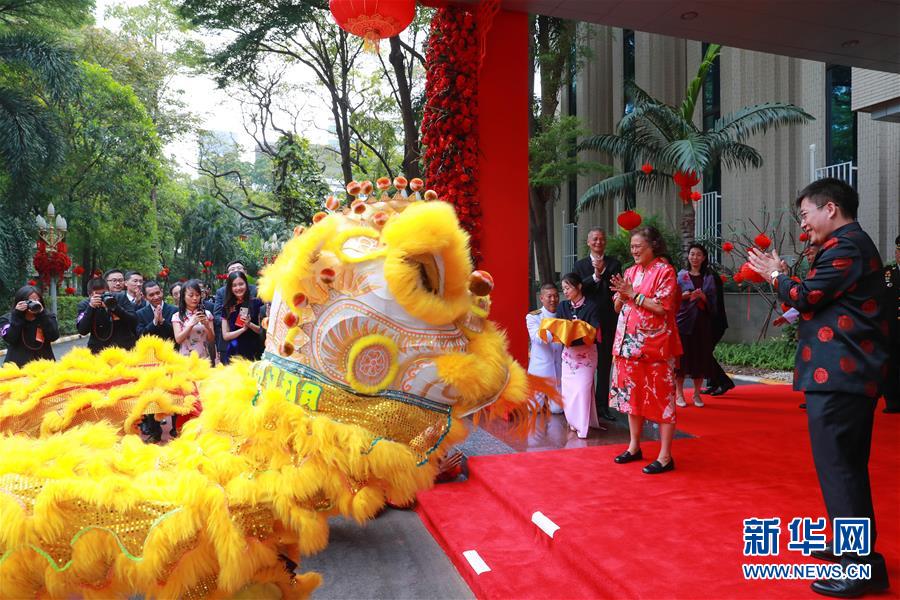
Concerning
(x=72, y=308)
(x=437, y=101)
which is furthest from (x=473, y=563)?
(x=72, y=308)

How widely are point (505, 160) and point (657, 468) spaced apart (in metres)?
2.72

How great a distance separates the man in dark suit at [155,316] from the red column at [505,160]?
105 inches

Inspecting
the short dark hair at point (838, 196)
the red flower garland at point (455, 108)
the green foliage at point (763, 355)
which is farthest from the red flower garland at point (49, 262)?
the short dark hair at point (838, 196)

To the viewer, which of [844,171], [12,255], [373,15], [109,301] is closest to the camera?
[373,15]

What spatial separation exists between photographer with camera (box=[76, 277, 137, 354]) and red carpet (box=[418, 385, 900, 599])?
2894mm

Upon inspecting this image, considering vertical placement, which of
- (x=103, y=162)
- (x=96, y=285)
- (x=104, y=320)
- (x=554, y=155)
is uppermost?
(x=103, y=162)

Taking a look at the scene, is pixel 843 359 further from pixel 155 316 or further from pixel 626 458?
pixel 155 316

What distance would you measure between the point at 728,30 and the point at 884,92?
3.93 m

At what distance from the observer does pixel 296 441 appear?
1.37 m

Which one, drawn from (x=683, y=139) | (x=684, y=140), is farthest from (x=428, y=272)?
(x=683, y=139)

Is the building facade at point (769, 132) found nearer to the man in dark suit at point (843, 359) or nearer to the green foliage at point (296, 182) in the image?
the green foliage at point (296, 182)

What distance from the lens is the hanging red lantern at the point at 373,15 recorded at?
13.5 ft

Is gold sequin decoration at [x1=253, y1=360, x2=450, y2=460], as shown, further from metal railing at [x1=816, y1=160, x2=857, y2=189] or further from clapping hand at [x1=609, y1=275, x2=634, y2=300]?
metal railing at [x1=816, y1=160, x2=857, y2=189]

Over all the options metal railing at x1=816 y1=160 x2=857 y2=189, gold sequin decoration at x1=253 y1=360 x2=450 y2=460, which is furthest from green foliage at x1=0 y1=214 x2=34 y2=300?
metal railing at x1=816 y1=160 x2=857 y2=189
